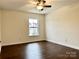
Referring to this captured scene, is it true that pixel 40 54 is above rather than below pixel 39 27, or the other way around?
below

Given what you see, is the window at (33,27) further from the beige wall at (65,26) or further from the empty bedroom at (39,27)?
the beige wall at (65,26)

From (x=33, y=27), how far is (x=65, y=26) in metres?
2.60

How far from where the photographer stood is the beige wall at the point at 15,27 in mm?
5645

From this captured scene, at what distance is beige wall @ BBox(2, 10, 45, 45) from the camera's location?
222 inches

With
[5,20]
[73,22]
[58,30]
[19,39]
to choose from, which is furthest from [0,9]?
[73,22]

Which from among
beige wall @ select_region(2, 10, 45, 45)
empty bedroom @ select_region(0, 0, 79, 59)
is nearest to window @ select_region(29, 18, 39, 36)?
empty bedroom @ select_region(0, 0, 79, 59)

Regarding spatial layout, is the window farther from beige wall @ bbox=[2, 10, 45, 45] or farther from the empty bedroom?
beige wall @ bbox=[2, 10, 45, 45]

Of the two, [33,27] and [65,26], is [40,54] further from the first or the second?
[33,27]

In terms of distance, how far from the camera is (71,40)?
16.3 ft

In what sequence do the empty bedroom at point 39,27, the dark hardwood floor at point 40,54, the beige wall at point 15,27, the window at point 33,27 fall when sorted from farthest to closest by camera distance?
the window at point 33,27
the beige wall at point 15,27
the empty bedroom at point 39,27
the dark hardwood floor at point 40,54

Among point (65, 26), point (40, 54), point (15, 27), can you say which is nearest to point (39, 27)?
point (15, 27)

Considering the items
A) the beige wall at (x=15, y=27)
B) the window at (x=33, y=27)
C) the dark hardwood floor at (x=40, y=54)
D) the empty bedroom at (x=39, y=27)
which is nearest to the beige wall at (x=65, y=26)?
the empty bedroom at (x=39, y=27)

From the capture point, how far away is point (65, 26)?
537 centimetres

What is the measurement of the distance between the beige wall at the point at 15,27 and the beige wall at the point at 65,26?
1.45m
